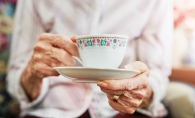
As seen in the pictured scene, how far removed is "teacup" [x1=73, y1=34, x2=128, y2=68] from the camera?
48cm

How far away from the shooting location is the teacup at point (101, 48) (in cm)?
48

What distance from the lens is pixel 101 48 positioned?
1.59ft

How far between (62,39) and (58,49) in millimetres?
26

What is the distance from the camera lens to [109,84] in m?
0.45

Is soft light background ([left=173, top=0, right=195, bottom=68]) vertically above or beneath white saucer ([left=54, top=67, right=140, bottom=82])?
beneath

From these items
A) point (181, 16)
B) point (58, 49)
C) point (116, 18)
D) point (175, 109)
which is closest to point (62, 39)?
point (58, 49)

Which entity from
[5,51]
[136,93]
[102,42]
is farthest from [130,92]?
[5,51]

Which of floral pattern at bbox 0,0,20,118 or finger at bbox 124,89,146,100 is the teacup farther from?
floral pattern at bbox 0,0,20,118

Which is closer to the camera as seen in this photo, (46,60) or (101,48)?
(101,48)

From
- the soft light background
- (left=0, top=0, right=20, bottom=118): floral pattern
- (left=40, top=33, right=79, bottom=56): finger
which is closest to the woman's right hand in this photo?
(left=40, top=33, right=79, bottom=56): finger

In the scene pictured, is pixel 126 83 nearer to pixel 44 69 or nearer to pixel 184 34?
pixel 44 69

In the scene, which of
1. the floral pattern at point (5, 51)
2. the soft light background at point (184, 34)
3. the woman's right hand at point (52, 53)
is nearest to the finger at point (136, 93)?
the woman's right hand at point (52, 53)

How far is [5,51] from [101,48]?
67cm

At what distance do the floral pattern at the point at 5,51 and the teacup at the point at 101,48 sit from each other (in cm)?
63
